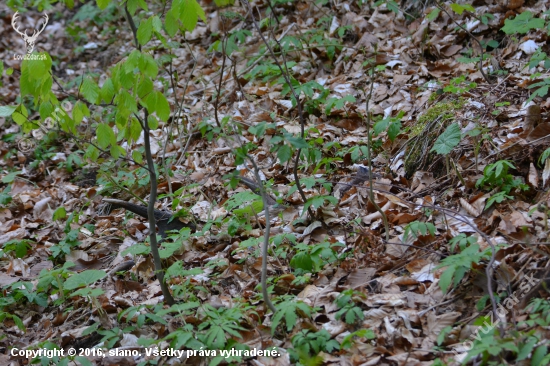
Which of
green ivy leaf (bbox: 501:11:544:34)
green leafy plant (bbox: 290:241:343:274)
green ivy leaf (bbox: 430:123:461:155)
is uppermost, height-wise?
green ivy leaf (bbox: 501:11:544:34)

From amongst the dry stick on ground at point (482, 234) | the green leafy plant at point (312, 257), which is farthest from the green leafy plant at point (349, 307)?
the dry stick on ground at point (482, 234)

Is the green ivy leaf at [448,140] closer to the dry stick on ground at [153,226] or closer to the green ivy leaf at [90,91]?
the dry stick on ground at [153,226]

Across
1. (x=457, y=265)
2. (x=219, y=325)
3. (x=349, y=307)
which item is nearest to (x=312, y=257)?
(x=349, y=307)

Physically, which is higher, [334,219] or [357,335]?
[334,219]

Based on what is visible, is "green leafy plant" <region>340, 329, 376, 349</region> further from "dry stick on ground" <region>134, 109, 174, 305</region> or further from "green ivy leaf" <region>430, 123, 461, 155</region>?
"green ivy leaf" <region>430, 123, 461, 155</region>

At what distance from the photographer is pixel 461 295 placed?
97.0 inches

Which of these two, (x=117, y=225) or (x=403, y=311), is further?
(x=117, y=225)

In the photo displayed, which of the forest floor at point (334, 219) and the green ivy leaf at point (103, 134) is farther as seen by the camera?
the green ivy leaf at point (103, 134)

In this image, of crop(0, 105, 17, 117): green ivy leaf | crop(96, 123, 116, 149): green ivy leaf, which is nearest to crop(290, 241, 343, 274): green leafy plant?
crop(96, 123, 116, 149): green ivy leaf

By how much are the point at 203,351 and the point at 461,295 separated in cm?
130

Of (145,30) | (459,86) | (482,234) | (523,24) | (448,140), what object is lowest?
(482,234)

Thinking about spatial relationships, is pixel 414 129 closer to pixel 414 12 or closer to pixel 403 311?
pixel 403 311

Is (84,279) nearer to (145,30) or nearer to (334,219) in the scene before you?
(145,30)

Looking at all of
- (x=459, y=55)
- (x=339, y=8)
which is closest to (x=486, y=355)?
(x=459, y=55)
